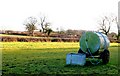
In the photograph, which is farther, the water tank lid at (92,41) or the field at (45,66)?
the water tank lid at (92,41)

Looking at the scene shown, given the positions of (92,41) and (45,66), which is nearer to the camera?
(45,66)

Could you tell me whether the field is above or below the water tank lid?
below

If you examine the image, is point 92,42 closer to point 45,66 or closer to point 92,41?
point 92,41

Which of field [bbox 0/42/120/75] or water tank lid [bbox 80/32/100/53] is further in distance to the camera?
water tank lid [bbox 80/32/100/53]

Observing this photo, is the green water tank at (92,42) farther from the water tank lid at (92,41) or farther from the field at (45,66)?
the field at (45,66)

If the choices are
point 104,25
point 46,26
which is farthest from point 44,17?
point 104,25

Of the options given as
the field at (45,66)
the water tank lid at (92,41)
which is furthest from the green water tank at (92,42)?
the field at (45,66)

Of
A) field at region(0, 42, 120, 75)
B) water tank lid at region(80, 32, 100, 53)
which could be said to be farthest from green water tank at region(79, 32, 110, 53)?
field at region(0, 42, 120, 75)

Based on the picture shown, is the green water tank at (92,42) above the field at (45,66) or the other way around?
above

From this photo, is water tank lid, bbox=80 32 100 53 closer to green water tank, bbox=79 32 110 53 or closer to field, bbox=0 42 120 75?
green water tank, bbox=79 32 110 53

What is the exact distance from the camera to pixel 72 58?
48.4 ft

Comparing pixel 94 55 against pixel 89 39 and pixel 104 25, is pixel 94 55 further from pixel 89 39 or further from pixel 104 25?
pixel 104 25

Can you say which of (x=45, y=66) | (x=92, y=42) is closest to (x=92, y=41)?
(x=92, y=42)

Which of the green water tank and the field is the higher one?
the green water tank
